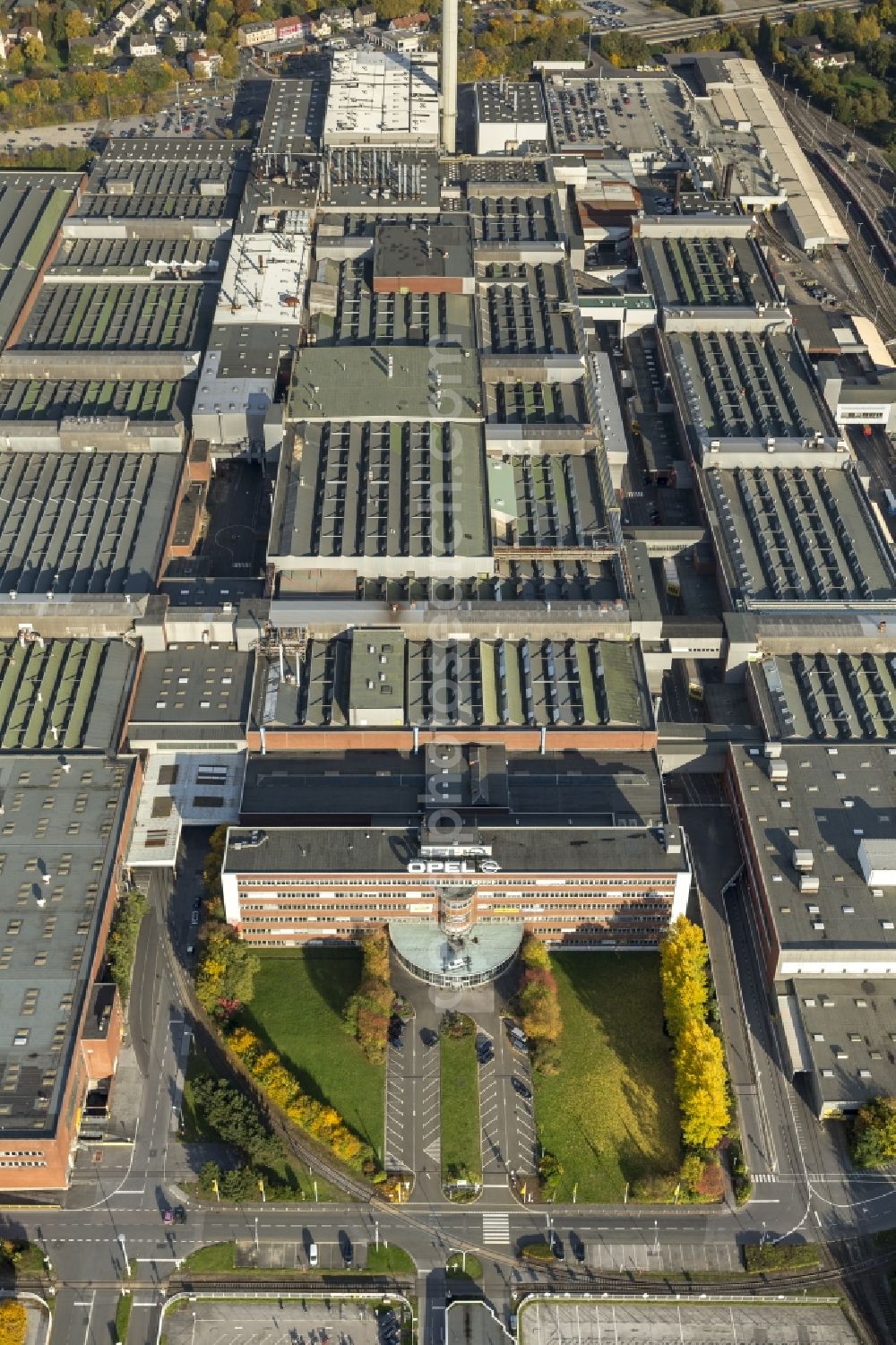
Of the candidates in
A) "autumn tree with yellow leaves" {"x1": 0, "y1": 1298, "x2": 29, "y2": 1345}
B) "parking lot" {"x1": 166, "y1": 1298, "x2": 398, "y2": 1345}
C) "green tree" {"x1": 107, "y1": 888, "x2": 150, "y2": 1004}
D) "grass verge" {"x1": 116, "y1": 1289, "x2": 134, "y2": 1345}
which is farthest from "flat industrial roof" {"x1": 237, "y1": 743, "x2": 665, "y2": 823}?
"autumn tree with yellow leaves" {"x1": 0, "y1": 1298, "x2": 29, "y2": 1345}

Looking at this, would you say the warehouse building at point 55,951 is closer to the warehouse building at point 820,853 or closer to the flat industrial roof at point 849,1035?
the warehouse building at point 820,853

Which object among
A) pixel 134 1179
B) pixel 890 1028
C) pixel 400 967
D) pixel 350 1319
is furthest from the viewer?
pixel 400 967

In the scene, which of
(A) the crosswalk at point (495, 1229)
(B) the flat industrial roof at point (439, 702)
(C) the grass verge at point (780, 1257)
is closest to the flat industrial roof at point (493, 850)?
(B) the flat industrial roof at point (439, 702)


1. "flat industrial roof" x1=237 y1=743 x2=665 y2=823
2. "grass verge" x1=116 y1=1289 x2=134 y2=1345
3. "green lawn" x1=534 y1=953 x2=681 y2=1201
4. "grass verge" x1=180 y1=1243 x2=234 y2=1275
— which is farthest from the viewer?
"flat industrial roof" x1=237 y1=743 x2=665 y2=823

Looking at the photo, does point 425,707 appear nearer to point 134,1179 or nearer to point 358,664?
point 358,664

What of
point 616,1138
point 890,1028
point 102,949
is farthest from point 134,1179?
point 890,1028

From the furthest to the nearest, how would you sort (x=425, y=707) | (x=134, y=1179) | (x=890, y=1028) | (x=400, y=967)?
(x=425, y=707), (x=400, y=967), (x=890, y=1028), (x=134, y=1179)

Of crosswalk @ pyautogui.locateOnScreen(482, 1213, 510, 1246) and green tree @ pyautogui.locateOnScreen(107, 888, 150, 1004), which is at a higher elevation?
green tree @ pyautogui.locateOnScreen(107, 888, 150, 1004)

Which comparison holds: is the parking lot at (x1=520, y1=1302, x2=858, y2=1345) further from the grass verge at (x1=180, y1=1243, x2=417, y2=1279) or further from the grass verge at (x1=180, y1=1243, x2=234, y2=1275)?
the grass verge at (x1=180, y1=1243, x2=234, y2=1275)
